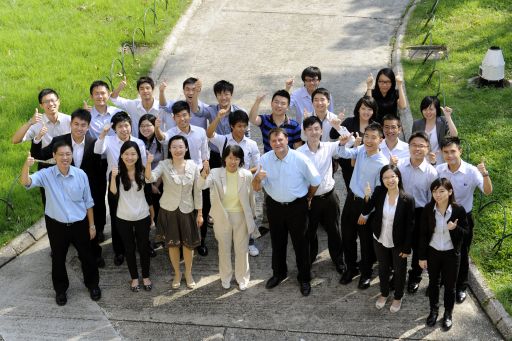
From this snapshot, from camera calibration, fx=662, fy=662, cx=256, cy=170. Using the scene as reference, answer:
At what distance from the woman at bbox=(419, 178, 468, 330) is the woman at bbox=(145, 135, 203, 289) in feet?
7.73

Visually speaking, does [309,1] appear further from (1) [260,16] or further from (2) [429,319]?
(2) [429,319]

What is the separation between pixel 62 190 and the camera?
22.4ft

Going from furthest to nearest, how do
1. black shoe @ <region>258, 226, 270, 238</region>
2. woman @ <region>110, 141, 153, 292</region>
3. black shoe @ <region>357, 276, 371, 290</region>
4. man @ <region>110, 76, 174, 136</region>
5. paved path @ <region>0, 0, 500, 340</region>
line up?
black shoe @ <region>258, 226, 270, 238</region>, man @ <region>110, 76, 174, 136</region>, black shoe @ <region>357, 276, 371, 290</region>, woman @ <region>110, 141, 153, 292</region>, paved path @ <region>0, 0, 500, 340</region>

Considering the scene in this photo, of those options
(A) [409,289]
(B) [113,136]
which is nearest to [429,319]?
(A) [409,289]

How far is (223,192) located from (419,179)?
6.65 ft

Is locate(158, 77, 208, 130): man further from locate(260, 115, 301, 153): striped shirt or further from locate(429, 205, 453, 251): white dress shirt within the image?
locate(429, 205, 453, 251): white dress shirt

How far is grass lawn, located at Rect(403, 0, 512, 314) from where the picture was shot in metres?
7.73

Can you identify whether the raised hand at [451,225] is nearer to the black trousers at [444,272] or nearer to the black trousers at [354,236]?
the black trousers at [444,272]

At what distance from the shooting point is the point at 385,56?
42.0ft

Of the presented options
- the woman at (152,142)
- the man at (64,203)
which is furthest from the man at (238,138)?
the man at (64,203)

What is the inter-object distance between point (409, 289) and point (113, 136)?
3672 mm

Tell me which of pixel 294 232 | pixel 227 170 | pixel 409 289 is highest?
pixel 227 170

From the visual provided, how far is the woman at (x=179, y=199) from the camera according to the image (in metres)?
6.96

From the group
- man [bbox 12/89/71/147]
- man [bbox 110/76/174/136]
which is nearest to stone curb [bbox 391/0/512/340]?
man [bbox 110/76/174/136]
